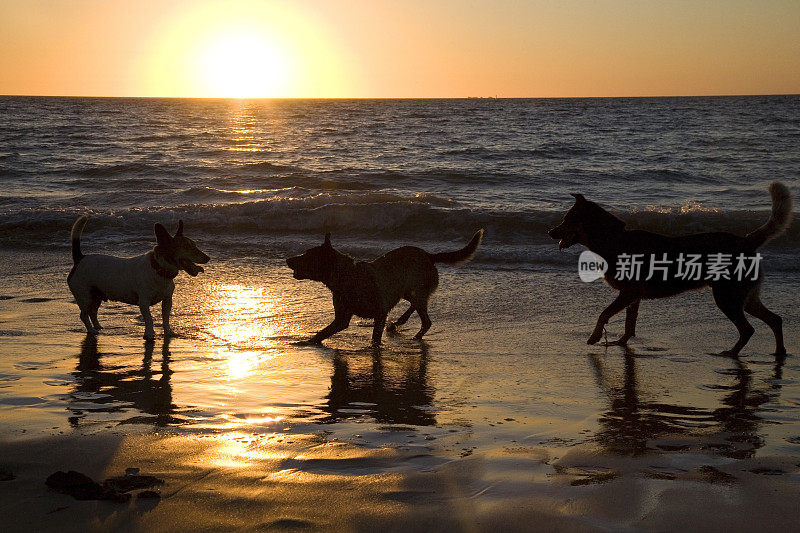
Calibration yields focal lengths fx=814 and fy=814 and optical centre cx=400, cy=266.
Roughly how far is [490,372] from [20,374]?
143 inches

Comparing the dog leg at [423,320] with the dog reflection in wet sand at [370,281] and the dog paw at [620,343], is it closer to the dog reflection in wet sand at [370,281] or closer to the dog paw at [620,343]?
the dog reflection in wet sand at [370,281]

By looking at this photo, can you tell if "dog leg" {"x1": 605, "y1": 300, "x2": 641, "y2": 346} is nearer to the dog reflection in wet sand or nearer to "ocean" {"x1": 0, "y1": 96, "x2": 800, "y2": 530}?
"ocean" {"x1": 0, "y1": 96, "x2": 800, "y2": 530}

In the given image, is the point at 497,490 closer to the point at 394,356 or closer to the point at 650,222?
the point at 394,356

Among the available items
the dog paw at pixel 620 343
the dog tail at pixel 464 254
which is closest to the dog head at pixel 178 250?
the dog tail at pixel 464 254

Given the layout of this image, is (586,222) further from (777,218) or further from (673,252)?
(777,218)

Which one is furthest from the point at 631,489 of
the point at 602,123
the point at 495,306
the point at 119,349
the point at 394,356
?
the point at 602,123

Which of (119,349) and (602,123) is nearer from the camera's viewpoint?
(119,349)

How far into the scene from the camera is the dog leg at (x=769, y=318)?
24.1ft

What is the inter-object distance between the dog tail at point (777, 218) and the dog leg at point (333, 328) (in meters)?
3.83

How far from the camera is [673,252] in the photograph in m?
7.73

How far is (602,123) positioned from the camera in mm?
51406

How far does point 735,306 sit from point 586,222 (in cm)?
159

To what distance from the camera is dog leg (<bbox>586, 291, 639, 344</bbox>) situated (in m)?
7.68

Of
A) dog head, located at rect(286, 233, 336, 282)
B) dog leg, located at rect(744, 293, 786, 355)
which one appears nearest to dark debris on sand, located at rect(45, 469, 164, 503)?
dog head, located at rect(286, 233, 336, 282)
